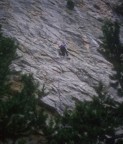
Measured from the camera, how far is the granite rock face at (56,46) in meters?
14.2

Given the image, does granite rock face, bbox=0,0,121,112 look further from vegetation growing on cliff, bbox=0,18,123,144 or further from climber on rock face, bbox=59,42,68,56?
vegetation growing on cliff, bbox=0,18,123,144

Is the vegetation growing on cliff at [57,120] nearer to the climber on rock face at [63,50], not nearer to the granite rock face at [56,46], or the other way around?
the granite rock face at [56,46]

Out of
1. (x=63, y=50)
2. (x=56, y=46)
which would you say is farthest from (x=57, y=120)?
(x=56, y=46)

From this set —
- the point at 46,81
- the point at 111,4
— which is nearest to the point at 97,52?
the point at 46,81

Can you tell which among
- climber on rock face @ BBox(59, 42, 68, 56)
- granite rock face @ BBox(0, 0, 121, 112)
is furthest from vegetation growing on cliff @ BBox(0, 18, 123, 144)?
climber on rock face @ BBox(59, 42, 68, 56)

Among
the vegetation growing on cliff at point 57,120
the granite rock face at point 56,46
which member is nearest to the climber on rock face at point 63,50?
the granite rock face at point 56,46

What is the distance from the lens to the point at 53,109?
12.6 m

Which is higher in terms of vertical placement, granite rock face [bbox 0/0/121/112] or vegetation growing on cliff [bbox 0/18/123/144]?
vegetation growing on cliff [bbox 0/18/123/144]

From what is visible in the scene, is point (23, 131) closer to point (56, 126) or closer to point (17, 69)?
point (56, 126)

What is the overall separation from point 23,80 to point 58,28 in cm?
798

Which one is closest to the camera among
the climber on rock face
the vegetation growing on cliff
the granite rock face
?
the vegetation growing on cliff

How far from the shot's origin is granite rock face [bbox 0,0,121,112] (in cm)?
1419

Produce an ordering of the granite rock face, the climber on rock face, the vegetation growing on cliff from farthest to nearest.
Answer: the climber on rock face < the granite rock face < the vegetation growing on cliff

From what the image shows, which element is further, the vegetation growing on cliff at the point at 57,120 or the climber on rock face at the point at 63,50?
the climber on rock face at the point at 63,50
